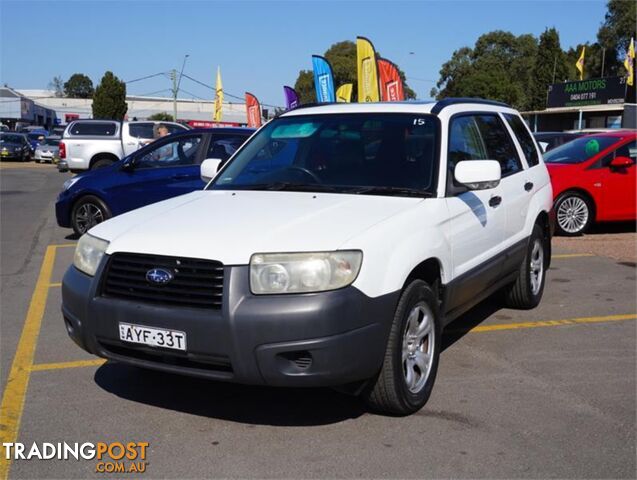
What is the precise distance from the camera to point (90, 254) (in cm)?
412

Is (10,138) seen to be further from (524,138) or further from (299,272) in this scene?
(299,272)

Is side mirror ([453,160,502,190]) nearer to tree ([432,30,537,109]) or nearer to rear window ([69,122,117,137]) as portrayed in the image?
rear window ([69,122,117,137])

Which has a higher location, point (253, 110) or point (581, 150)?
point (253, 110)

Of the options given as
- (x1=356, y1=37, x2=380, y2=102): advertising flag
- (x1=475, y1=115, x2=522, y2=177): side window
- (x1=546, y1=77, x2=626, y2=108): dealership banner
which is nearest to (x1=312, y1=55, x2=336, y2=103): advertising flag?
(x1=356, y1=37, x2=380, y2=102): advertising flag

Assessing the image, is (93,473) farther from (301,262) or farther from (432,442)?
(432,442)

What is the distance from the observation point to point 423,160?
4707mm

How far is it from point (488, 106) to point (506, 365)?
2216 millimetres

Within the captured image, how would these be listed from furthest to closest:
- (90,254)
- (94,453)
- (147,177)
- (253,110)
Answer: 1. (253,110)
2. (147,177)
3. (90,254)
4. (94,453)

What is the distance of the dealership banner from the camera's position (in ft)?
123

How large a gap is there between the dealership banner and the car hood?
3691cm

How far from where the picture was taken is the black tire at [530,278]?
6359 millimetres

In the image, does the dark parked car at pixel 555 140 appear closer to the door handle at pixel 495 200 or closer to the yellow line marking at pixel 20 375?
the door handle at pixel 495 200

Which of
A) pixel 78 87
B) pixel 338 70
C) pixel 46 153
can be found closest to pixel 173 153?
pixel 46 153

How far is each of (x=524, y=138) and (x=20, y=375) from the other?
4677 mm
